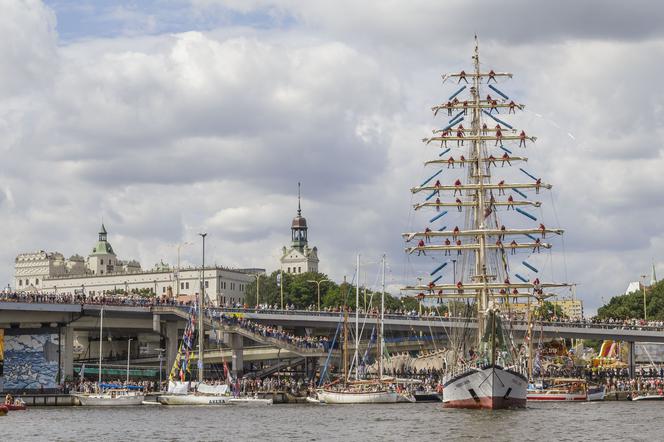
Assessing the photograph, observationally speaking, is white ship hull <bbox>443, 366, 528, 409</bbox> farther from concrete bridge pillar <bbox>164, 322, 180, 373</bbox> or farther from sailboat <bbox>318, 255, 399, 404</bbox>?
concrete bridge pillar <bbox>164, 322, 180, 373</bbox>

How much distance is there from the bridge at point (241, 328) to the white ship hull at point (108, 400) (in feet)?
48.5

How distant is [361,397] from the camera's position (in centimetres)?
12244

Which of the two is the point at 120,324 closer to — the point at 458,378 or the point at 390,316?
the point at 390,316

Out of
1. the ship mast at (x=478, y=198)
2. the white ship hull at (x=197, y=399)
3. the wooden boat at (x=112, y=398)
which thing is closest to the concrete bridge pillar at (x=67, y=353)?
the wooden boat at (x=112, y=398)

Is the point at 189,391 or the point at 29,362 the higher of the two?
the point at 29,362

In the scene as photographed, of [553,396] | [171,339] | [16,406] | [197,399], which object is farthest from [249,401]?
[553,396]

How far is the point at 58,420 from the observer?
98.3 m

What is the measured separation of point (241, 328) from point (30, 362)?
2403cm

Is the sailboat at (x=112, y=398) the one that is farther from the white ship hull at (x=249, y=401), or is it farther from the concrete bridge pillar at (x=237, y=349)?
the concrete bridge pillar at (x=237, y=349)

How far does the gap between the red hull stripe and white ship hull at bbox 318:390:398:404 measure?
18.9 m

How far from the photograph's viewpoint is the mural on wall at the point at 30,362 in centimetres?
13500

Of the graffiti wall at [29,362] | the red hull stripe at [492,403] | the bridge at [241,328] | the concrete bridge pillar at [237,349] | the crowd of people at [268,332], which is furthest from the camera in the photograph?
the crowd of people at [268,332]

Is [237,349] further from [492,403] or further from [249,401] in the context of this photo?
[492,403]

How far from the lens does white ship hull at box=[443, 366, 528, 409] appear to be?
98188mm
